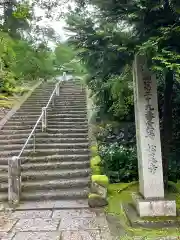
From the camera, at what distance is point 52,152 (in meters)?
8.33

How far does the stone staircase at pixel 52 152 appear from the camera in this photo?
692 cm

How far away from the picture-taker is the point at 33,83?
15.8 m

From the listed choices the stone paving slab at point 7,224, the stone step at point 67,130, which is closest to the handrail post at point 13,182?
the stone paving slab at point 7,224

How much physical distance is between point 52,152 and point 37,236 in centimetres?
387

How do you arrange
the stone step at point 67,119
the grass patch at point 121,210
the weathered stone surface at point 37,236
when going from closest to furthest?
the weathered stone surface at point 37,236 → the grass patch at point 121,210 → the stone step at point 67,119

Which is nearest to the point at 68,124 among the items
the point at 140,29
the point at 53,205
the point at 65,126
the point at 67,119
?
the point at 65,126

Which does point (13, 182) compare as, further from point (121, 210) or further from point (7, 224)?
point (121, 210)

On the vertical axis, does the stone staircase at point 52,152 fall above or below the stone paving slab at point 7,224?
above

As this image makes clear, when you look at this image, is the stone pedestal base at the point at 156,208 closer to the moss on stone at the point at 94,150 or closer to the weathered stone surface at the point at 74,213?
the weathered stone surface at the point at 74,213

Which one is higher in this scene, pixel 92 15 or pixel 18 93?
pixel 92 15

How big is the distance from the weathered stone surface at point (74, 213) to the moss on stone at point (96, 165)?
1.31m

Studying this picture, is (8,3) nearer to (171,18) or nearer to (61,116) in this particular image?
(61,116)

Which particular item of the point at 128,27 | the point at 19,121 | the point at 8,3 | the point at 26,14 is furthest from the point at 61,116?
the point at 128,27

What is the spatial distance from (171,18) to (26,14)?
15.9 ft
